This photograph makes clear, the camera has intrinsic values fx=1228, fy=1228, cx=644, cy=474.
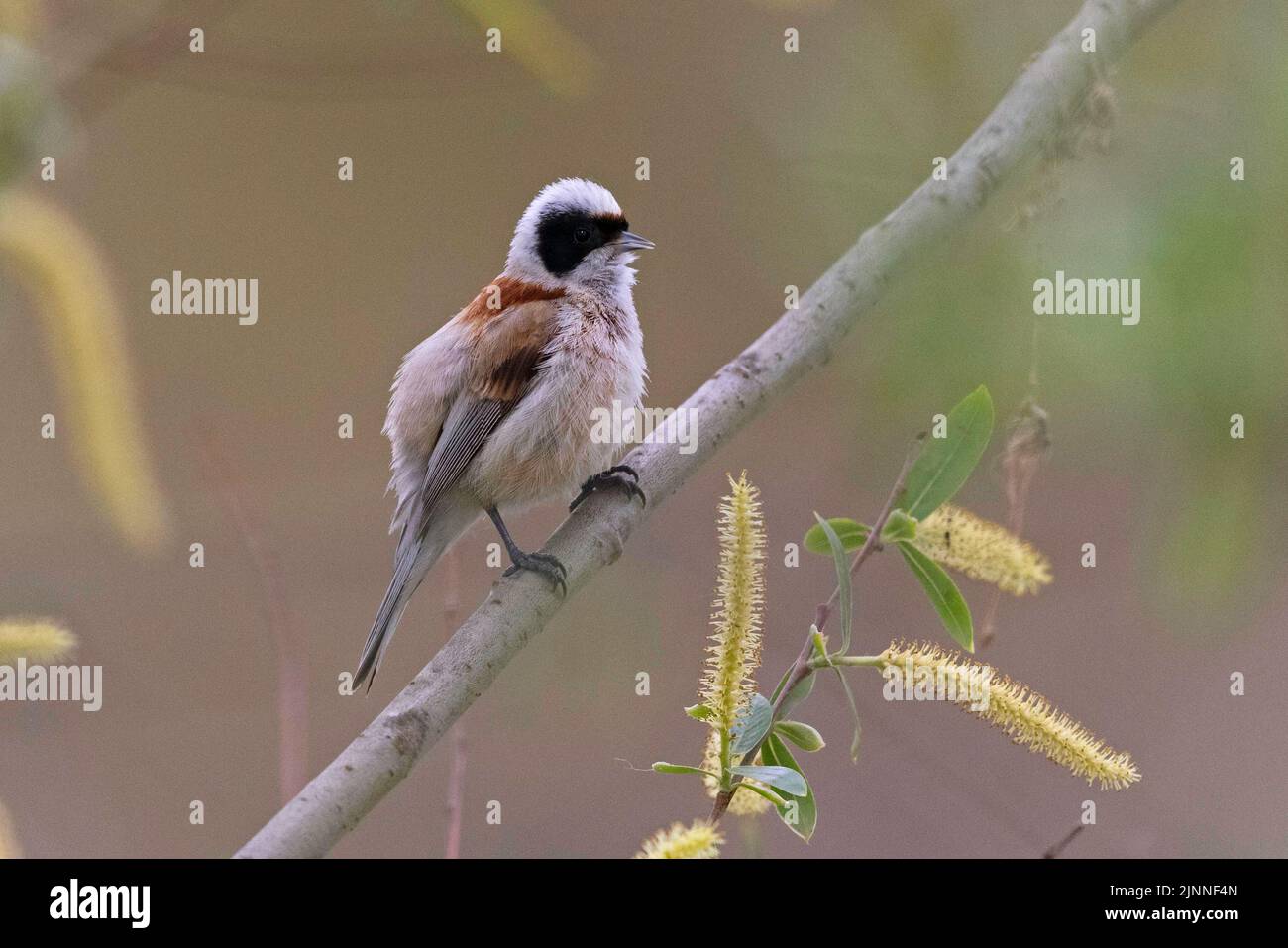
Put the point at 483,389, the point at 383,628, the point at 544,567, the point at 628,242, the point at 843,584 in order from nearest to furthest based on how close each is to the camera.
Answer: the point at 843,584
the point at 544,567
the point at 383,628
the point at 483,389
the point at 628,242

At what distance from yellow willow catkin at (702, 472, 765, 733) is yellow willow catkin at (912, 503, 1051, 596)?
354mm

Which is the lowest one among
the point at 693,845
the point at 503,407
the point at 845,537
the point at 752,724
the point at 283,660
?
the point at 693,845

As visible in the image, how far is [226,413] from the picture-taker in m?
3.59

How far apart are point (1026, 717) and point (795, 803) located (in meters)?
0.26

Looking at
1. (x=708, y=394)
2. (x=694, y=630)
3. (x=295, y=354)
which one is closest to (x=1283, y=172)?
(x=708, y=394)

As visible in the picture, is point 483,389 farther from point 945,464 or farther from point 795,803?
point 795,803

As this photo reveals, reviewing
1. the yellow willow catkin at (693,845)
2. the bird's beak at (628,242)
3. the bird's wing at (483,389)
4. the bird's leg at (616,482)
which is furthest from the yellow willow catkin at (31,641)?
the bird's beak at (628,242)

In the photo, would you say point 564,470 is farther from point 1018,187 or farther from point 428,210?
point 428,210

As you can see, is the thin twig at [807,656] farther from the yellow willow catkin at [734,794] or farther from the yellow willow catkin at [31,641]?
the yellow willow catkin at [31,641]

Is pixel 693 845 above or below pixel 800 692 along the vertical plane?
below

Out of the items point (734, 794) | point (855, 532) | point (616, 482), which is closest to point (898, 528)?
point (855, 532)

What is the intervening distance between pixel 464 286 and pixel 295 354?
0.56m

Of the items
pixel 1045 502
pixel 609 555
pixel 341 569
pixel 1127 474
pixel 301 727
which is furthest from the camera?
pixel 1045 502

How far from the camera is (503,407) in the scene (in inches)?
99.7
